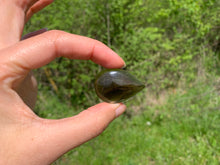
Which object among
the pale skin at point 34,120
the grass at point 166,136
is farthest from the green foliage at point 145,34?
the pale skin at point 34,120

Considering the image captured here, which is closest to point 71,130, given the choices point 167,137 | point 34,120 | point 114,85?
point 34,120

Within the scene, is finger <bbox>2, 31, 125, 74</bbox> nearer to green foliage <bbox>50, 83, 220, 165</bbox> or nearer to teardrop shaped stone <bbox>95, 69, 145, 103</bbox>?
teardrop shaped stone <bbox>95, 69, 145, 103</bbox>

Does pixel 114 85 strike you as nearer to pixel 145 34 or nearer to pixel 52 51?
pixel 52 51

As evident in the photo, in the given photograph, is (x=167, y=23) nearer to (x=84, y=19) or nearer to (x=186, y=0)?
(x=186, y=0)

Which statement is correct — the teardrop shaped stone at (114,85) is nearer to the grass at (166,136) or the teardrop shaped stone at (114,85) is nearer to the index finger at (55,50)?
the index finger at (55,50)

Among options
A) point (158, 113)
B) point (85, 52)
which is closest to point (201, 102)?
point (158, 113)
